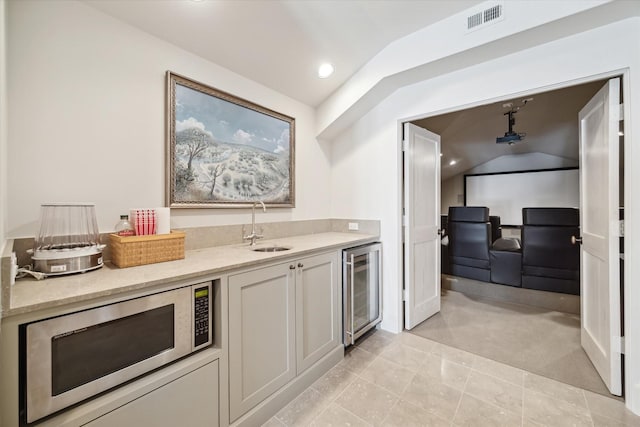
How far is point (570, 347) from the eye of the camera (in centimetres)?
227

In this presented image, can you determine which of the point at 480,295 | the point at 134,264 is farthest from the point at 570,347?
the point at 134,264

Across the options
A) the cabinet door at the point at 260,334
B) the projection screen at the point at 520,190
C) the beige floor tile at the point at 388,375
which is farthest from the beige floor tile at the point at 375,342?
the projection screen at the point at 520,190

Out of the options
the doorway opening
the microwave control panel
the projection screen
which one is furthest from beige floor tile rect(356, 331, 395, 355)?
the projection screen

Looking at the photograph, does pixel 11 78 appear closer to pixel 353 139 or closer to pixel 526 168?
pixel 353 139

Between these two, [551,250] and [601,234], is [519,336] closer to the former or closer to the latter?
[601,234]

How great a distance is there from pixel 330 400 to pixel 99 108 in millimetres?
2262

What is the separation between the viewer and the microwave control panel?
1.27 meters

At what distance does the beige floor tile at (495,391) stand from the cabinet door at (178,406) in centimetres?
164

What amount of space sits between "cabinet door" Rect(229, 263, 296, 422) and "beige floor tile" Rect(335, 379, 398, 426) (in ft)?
1.29

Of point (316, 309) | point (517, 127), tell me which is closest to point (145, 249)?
point (316, 309)

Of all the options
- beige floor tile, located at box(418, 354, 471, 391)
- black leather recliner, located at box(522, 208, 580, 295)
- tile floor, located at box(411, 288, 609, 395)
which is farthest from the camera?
black leather recliner, located at box(522, 208, 580, 295)

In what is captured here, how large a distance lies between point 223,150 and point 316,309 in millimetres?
1409

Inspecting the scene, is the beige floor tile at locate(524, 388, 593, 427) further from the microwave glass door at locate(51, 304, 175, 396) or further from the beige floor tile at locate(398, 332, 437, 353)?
the microwave glass door at locate(51, 304, 175, 396)

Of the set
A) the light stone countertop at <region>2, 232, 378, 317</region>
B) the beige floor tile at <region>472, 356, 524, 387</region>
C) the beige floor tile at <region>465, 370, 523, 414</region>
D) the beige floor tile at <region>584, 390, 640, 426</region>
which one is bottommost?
the beige floor tile at <region>465, 370, 523, 414</region>
